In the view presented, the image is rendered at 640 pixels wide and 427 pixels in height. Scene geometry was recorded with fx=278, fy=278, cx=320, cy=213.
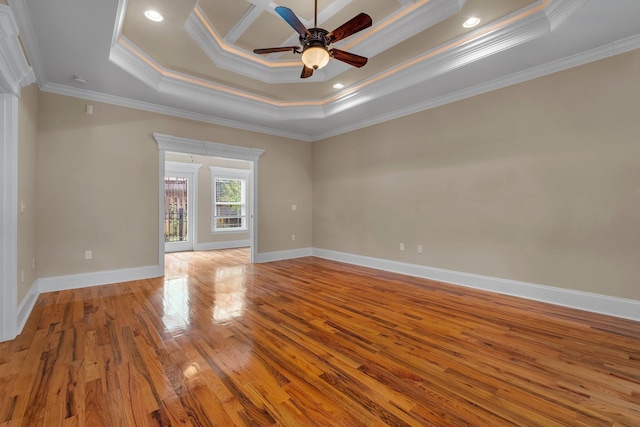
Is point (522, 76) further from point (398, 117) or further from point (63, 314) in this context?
point (63, 314)

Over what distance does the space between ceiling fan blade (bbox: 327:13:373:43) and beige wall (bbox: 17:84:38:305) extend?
10.3ft

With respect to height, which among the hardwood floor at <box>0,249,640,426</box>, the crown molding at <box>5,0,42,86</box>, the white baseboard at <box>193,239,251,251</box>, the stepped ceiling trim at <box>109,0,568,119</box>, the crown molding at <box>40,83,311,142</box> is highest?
the stepped ceiling trim at <box>109,0,568,119</box>

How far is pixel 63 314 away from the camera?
9.98 ft

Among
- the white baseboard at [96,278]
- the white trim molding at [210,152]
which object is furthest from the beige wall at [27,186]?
the white trim molding at [210,152]

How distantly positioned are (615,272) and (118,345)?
4.96 meters

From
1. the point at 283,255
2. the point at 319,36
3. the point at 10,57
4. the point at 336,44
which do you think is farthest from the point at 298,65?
the point at 283,255

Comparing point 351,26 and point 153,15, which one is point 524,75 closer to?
point 351,26

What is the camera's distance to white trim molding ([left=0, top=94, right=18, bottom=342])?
2.42 meters

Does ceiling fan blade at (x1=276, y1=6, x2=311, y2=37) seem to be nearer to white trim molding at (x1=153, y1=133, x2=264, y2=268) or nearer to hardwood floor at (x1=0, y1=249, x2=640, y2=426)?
hardwood floor at (x1=0, y1=249, x2=640, y2=426)

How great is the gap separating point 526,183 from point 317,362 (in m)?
3.42

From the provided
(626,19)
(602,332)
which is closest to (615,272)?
(602,332)

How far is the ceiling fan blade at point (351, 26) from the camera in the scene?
7.77ft

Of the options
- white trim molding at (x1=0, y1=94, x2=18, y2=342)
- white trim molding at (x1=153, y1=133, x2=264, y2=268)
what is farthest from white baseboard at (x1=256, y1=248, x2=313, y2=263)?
white trim molding at (x1=0, y1=94, x2=18, y2=342)

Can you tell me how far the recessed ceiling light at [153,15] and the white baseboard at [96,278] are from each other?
3.56m
